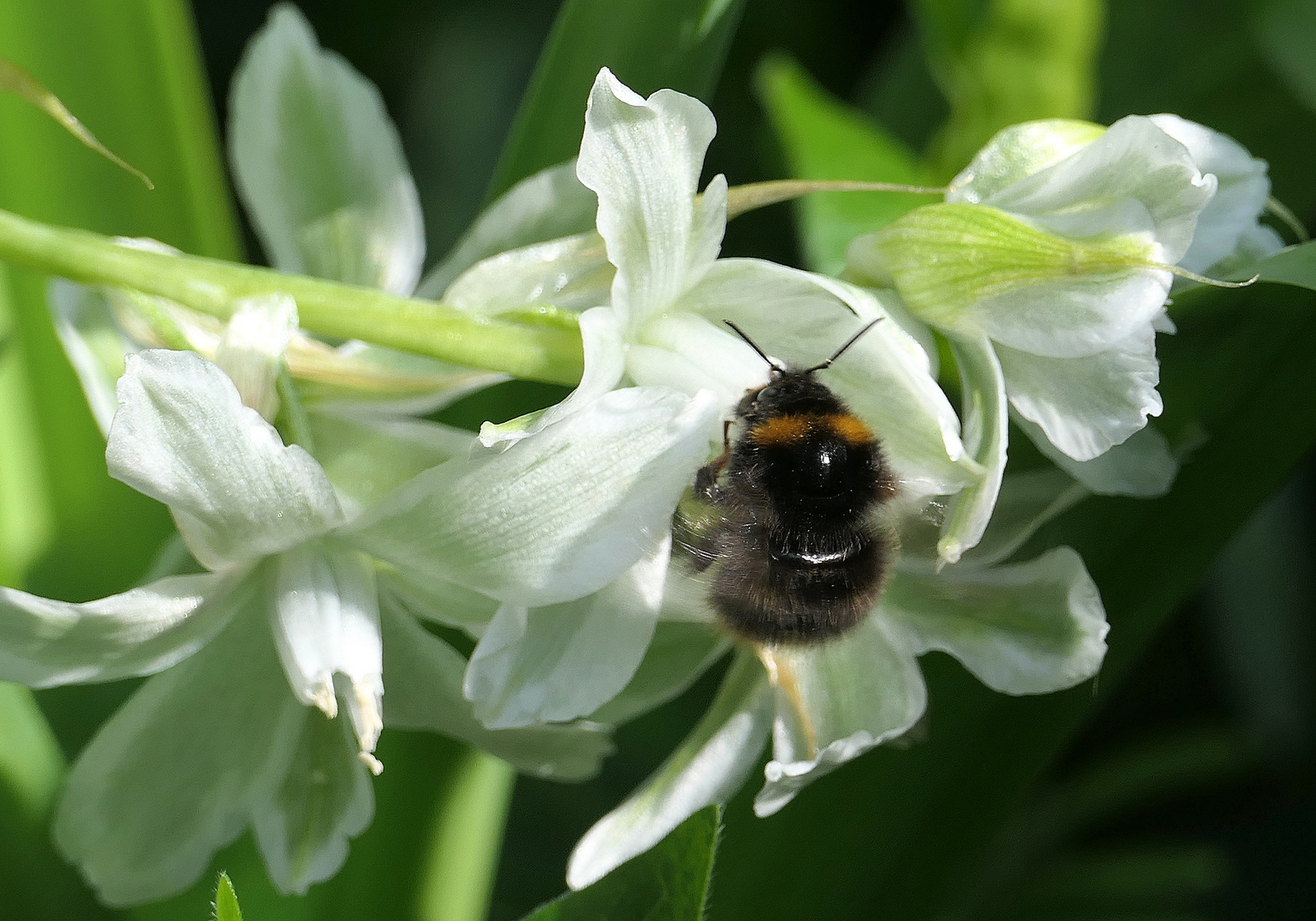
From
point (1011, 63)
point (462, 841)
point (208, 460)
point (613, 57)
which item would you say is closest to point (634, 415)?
point (208, 460)

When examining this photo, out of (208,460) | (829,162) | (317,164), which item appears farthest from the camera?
(829,162)

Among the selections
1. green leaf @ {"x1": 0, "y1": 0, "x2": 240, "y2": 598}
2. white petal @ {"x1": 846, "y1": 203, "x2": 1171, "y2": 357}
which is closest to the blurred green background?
green leaf @ {"x1": 0, "y1": 0, "x2": 240, "y2": 598}

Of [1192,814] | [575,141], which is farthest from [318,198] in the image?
[1192,814]

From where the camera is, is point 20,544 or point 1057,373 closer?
point 1057,373

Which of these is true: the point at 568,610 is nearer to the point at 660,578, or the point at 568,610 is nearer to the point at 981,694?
the point at 660,578

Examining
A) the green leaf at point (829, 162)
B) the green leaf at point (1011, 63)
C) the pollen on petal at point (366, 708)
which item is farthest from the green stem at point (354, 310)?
the green leaf at point (1011, 63)

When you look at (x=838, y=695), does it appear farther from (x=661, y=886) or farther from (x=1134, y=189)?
(x=1134, y=189)
